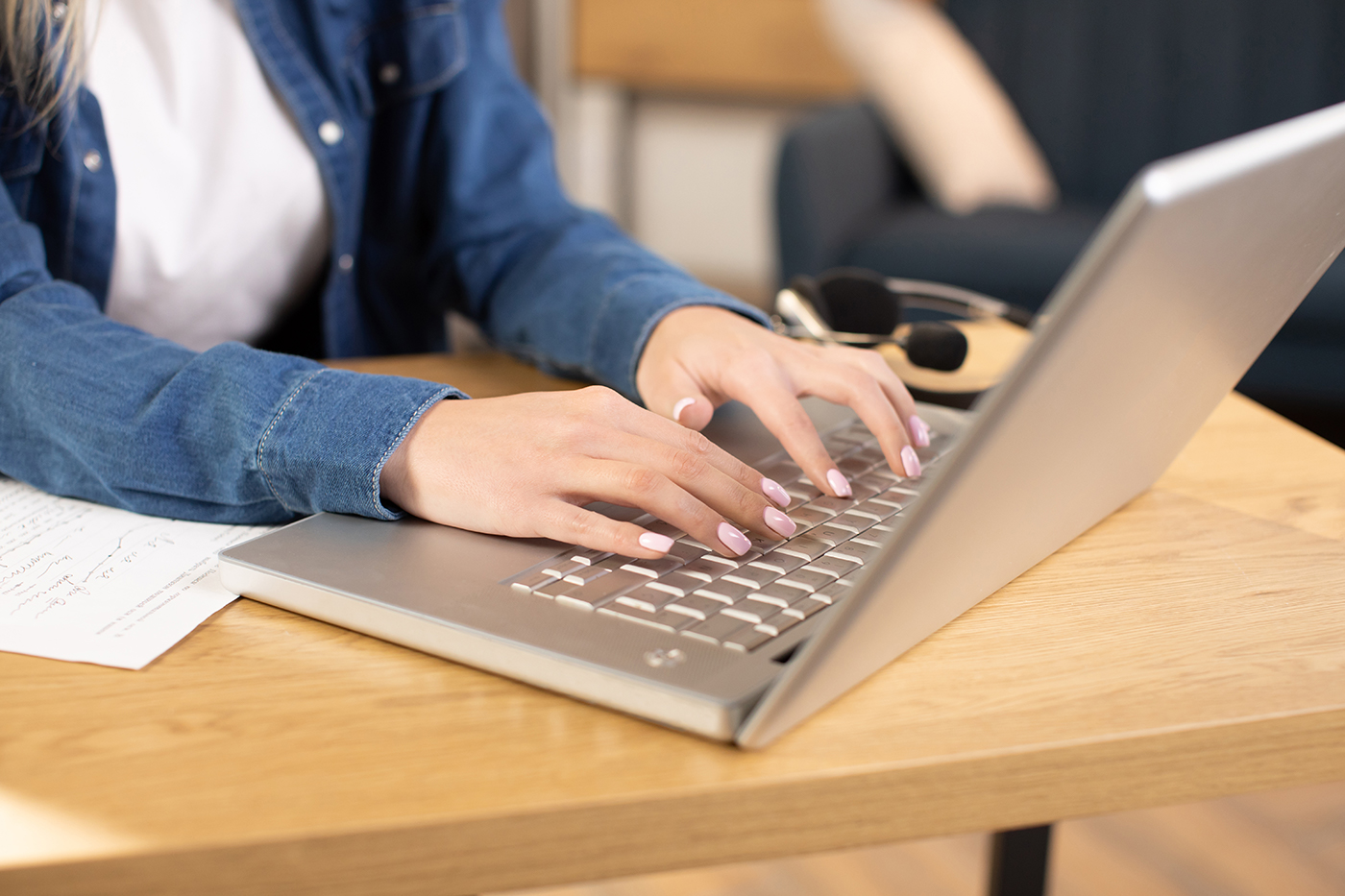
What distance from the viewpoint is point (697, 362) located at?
2.05 ft

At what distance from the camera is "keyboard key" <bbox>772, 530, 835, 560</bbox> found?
1.45ft

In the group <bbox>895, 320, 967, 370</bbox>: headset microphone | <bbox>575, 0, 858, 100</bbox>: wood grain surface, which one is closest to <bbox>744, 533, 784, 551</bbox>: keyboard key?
<bbox>895, 320, 967, 370</bbox>: headset microphone

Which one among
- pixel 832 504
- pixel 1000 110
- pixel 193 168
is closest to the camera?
pixel 832 504

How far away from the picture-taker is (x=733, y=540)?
1.42 ft

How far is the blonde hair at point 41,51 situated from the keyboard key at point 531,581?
0.53 m

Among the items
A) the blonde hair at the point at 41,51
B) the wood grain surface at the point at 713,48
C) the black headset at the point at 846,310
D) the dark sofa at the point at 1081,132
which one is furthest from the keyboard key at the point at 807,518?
the wood grain surface at the point at 713,48

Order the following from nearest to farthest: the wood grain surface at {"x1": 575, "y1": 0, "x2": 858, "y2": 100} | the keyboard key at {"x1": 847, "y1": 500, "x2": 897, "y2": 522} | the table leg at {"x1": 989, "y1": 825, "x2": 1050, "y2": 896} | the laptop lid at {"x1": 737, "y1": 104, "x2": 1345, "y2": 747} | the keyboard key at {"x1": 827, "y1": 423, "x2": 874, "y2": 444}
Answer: the laptop lid at {"x1": 737, "y1": 104, "x2": 1345, "y2": 747}
the keyboard key at {"x1": 847, "y1": 500, "x2": 897, "y2": 522}
the keyboard key at {"x1": 827, "y1": 423, "x2": 874, "y2": 444}
the table leg at {"x1": 989, "y1": 825, "x2": 1050, "y2": 896}
the wood grain surface at {"x1": 575, "y1": 0, "x2": 858, "y2": 100}

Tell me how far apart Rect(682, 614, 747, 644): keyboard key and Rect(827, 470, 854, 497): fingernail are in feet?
0.45

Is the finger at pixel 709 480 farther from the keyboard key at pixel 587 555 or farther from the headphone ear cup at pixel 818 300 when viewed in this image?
the headphone ear cup at pixel 818 300

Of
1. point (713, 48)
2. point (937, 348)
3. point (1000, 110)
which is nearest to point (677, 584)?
point (937, 348)

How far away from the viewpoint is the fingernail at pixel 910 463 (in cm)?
54

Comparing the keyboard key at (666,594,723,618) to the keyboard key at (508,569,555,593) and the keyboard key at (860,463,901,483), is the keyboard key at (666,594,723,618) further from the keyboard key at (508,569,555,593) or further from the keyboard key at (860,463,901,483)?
the keyboard key at (860,463,901,483)

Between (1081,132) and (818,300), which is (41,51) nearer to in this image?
(818,300)

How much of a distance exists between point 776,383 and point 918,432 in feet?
0.27
